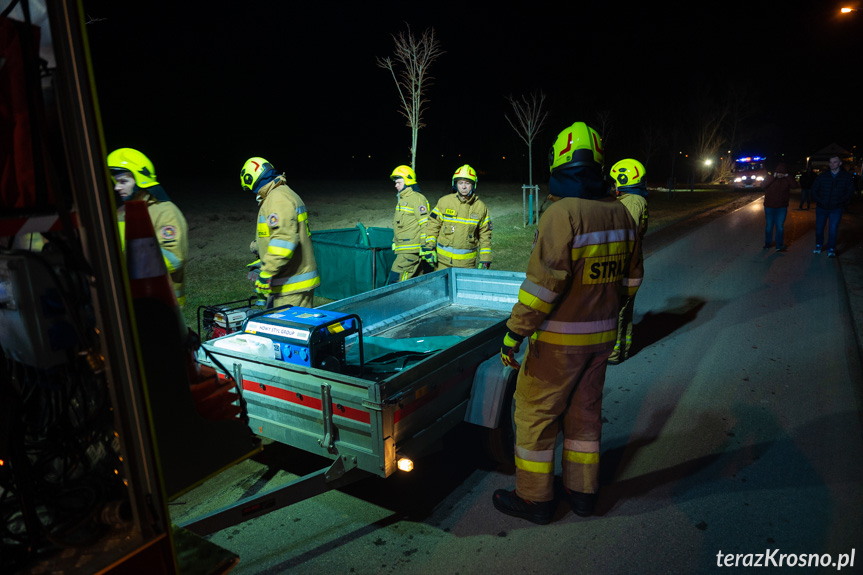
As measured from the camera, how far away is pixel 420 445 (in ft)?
10.4

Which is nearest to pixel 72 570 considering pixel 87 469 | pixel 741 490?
pixel 87 469

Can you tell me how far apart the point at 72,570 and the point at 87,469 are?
0.37 meters

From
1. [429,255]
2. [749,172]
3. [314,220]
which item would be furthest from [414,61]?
[749,172]

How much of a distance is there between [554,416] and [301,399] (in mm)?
1491

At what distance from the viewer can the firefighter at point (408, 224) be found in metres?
7.38

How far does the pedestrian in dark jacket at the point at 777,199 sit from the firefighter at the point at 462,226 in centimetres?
845

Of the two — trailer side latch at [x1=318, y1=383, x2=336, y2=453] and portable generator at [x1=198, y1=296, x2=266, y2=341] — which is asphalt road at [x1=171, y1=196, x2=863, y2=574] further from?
portable generator at [x1=198, y1=296, x2=266, y2=341]

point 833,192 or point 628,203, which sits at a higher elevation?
point 628,203

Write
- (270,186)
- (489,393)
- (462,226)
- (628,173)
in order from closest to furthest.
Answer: (489,393), (270,186), (628,173), (462,226)

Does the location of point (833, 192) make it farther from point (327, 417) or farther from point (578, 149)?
point (327, 417)

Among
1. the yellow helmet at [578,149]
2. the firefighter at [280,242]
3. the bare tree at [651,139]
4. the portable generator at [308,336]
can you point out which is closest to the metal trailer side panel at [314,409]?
the portable generator at [308,336]

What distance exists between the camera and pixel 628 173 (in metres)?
6.26

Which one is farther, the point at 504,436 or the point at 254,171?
the point at 254,171

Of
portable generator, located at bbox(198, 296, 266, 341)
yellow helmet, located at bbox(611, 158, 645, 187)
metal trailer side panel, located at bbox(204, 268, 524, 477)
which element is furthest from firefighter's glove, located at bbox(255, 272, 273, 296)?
yellow helmet, located at bbox(611, 158, 645, 187)
